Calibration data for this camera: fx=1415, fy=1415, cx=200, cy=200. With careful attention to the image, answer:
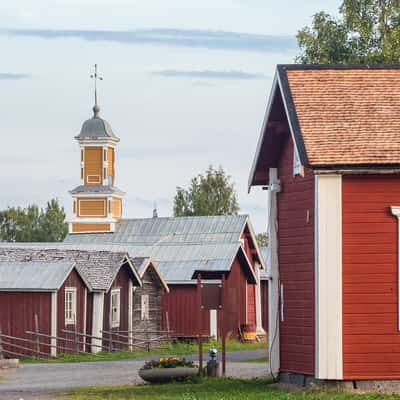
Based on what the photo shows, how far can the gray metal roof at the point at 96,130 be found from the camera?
82.7 metres

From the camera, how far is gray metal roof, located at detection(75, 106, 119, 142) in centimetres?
8269

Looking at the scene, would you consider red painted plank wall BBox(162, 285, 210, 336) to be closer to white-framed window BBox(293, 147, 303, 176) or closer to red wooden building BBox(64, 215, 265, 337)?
red wooden building BBox(64, 215, 265, 337)

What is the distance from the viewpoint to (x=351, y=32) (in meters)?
53.0

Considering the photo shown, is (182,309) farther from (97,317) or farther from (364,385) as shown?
(364,385)

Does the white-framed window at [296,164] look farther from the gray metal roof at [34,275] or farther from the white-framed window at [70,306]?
the white-framed window at [70,306]

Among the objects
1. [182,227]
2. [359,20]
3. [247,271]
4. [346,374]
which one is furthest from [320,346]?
[182,227]

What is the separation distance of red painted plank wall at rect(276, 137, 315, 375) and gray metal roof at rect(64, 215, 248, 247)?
38724 mm

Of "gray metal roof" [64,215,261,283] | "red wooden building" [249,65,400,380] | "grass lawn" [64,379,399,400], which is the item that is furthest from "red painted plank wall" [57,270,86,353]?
"red wooden building" [249,65,400,380]

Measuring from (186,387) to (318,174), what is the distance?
5598 millimetres

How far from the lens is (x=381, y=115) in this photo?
92.5 ft

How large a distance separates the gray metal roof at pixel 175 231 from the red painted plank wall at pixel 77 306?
17.4 m

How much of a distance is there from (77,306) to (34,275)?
2.36 meters

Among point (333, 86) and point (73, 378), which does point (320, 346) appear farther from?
point (73, 378)

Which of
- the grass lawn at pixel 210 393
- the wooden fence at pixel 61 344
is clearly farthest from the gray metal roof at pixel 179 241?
the grass lawn at pixel 210 393
